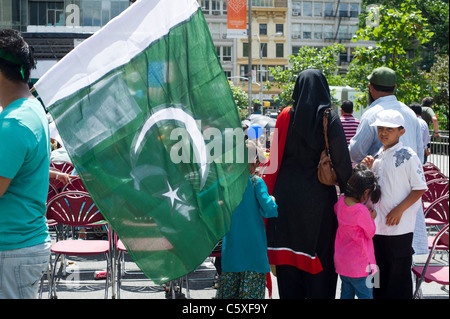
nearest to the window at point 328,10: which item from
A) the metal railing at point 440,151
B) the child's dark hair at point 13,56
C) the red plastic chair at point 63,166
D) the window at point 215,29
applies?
the window at point 215,29

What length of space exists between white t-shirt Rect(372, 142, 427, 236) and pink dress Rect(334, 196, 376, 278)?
129mm

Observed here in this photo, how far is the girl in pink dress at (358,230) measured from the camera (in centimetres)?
404

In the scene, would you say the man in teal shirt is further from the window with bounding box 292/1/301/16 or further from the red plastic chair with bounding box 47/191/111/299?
the window with bounding box 292/1/301/16

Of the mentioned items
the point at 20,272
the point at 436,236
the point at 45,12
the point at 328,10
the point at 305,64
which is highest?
the point at 328,10

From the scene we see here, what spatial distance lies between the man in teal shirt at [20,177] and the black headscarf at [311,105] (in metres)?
1.91

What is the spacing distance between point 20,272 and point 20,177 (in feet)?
1.52

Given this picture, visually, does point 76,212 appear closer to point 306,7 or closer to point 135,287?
point 135,287

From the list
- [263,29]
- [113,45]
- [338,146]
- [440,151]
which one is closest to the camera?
[113,45]

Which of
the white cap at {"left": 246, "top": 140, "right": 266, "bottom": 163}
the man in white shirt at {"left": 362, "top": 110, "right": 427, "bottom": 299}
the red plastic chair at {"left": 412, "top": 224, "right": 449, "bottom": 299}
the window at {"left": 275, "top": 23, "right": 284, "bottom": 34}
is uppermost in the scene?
the window at {"left": 275, "top": 23, "right": 284, "bottom": 34}

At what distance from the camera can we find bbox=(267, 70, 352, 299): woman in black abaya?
3949mm

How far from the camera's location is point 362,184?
13.3ft

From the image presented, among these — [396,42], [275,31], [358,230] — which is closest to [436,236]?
[358,230]

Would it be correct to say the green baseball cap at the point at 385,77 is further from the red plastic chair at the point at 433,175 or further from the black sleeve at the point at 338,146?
the red plastic chair at the point at 433,175

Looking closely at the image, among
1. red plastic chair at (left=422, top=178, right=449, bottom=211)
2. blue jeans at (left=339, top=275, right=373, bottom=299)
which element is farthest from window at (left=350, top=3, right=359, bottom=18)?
blue jeans at (left=339, top=275, right=373, bottom=299)
